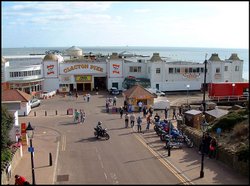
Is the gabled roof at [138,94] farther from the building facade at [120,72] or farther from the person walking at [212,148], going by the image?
the person walking at [212,148]

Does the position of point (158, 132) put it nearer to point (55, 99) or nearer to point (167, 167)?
point (167, 167)

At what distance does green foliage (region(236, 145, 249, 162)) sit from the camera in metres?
16.0

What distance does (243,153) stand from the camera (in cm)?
1625

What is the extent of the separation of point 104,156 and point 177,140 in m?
5.59

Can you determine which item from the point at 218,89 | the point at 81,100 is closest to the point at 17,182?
the point at 81,100

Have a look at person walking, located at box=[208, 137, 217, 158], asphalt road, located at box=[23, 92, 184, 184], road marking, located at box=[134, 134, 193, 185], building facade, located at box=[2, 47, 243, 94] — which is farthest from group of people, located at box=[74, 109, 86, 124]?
building facade, located at box=[2, 47, 243, 94]

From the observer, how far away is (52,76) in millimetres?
50562

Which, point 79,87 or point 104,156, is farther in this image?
point 79,87

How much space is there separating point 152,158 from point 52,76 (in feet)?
112

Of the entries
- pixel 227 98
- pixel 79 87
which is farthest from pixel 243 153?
pixel 79 87

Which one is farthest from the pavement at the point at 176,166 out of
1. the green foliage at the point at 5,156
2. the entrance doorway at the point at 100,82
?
the entrance doorway at the point at 100,82

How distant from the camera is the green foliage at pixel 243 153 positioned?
16.0 meters

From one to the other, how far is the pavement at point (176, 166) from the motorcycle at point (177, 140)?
19.3 inches

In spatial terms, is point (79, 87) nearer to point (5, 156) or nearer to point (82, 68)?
point (82, 68)
